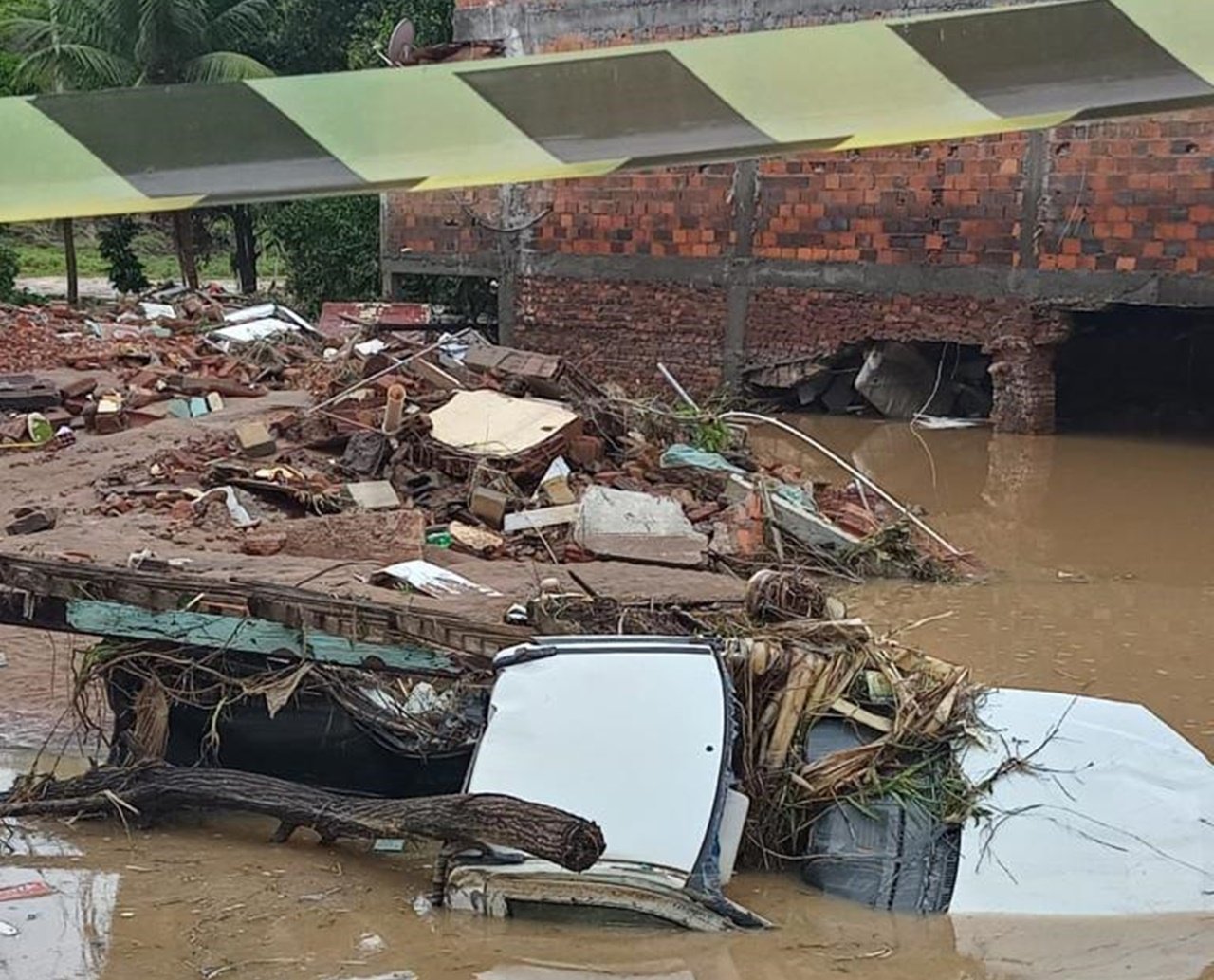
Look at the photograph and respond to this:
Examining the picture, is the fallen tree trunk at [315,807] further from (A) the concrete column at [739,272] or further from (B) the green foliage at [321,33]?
(B) the green foliage at [321,33]

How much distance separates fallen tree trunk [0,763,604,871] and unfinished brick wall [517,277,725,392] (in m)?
11.8

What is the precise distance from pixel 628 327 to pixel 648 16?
11.2 feet

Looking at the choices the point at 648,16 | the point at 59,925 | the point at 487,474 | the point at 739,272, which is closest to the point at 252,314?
the point at 648,16

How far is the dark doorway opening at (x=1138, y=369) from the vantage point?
52.3 feet

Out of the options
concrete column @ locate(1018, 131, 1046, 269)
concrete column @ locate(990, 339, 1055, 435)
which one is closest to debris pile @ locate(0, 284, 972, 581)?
concrete column @ locate(990, 339, 1055, 435)

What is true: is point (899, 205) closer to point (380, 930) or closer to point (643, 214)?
point (643, 214)

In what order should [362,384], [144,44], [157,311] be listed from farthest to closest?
[144,44] < [157,311] < [362,384]

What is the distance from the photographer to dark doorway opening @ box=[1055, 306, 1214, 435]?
1594 cm

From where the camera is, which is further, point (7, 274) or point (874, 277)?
point (7, 274)

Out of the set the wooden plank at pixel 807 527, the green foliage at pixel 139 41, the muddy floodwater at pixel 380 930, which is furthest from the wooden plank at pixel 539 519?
the green foliage at pixel 139 41

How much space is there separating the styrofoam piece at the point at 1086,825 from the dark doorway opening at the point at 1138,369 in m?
11.0

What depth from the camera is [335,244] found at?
25.1 m

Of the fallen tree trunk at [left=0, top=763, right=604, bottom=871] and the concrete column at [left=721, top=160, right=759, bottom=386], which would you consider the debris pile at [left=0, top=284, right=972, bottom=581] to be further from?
the concrete column at [left=721, top=160, right=759, bottom=386]

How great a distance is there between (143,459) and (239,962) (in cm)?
771
